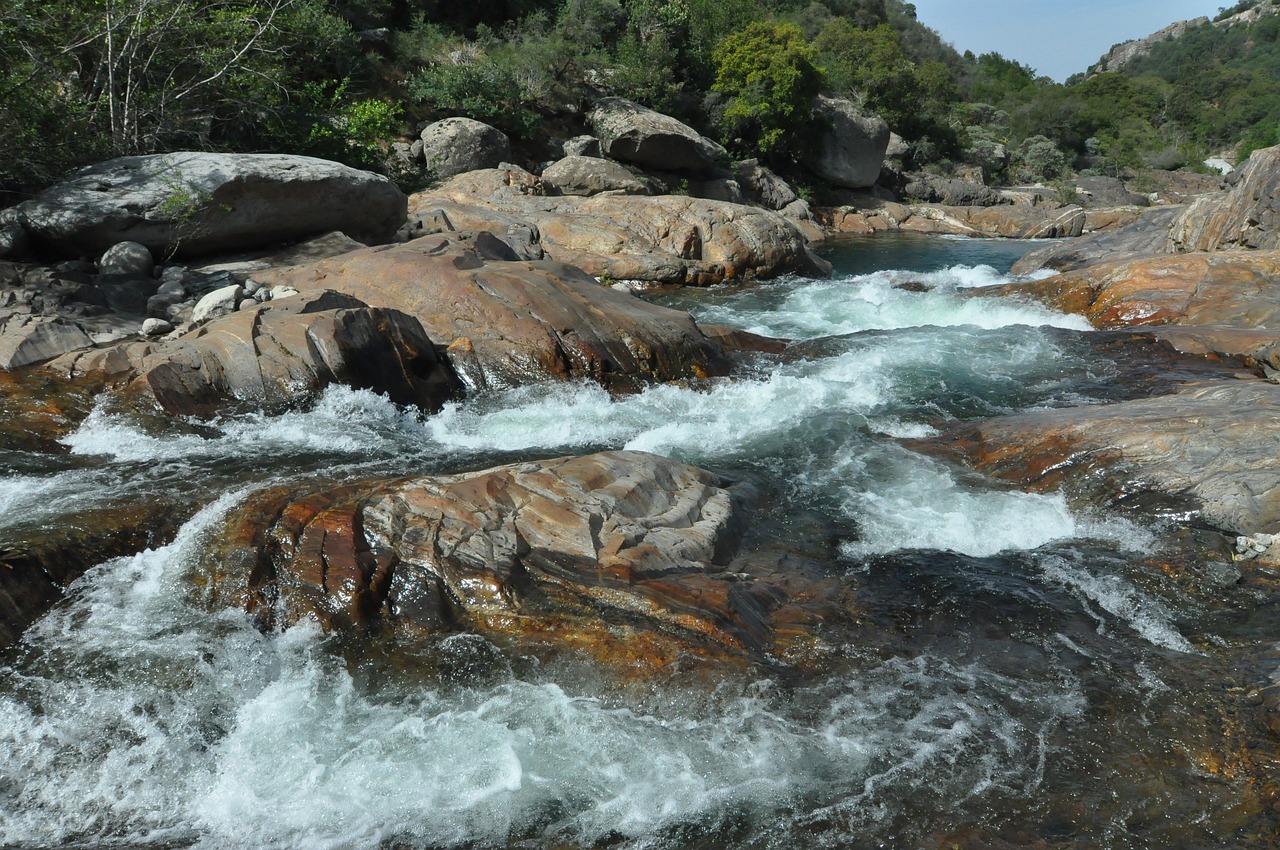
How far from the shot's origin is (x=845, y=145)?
32562mm

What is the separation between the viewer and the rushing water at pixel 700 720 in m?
4.04

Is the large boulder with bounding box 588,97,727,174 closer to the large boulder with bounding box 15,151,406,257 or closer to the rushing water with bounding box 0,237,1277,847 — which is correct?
the large boulder with bounding box 15,151,406,257

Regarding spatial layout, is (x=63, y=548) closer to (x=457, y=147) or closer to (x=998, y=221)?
(x=457, y=147)

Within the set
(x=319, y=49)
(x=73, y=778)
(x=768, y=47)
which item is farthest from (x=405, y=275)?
(x=768, y=47)

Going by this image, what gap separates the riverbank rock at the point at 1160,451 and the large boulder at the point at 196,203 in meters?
9.50

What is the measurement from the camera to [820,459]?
27.4ft

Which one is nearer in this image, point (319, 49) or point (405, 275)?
point (405, 275)

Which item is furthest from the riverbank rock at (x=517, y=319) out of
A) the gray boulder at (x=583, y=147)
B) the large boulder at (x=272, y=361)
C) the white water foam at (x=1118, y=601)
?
the gray boulder at (x=583, y=147)

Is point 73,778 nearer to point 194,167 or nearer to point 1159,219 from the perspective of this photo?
point 194,167

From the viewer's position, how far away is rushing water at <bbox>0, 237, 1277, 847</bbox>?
404 cm

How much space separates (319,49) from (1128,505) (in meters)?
21.5

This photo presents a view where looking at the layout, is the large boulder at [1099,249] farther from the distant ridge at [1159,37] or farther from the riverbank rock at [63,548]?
the distant ridge at [1159,37]

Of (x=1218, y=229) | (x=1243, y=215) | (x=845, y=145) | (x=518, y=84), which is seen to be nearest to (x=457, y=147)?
(x=518, y=84)

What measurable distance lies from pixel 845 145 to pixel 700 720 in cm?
3130
